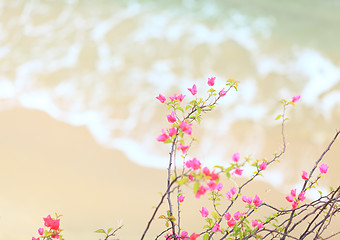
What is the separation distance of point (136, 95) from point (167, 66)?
0.52 metres

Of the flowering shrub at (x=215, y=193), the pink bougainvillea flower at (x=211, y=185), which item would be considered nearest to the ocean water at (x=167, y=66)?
the flowering shrub at (x=215, y=193)

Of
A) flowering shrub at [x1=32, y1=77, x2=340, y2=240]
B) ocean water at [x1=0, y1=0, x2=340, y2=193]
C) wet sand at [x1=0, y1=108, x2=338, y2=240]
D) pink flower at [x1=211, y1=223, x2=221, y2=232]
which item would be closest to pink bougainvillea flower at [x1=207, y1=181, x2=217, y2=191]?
flowering shrub at [x1=32, y1=77, x2=340, y2=240]

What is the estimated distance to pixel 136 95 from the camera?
11.5ft

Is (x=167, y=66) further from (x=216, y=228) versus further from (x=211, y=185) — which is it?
(x=211, y=185)

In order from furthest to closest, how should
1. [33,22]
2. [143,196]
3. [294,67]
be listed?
[33,22] < [294,67] < [143,196]

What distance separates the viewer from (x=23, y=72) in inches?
142

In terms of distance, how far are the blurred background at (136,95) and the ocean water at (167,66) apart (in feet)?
0.04

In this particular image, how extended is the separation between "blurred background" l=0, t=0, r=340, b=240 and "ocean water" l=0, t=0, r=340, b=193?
0.04ft

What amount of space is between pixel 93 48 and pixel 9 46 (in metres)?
0.78

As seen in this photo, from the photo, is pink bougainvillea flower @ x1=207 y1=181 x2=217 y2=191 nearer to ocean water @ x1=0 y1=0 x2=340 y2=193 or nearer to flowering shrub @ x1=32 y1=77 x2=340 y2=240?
flowering shrub @ x1=32 y1=77 x2=340 y2=240

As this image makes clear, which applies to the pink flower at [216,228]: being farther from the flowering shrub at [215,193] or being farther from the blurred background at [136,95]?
the blurred background at [136,95]

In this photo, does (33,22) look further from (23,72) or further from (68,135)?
(68,135)

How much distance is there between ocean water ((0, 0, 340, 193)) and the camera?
3166mm

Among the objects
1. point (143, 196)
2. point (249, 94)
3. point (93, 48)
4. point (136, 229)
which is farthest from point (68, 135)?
point (249, 94)
